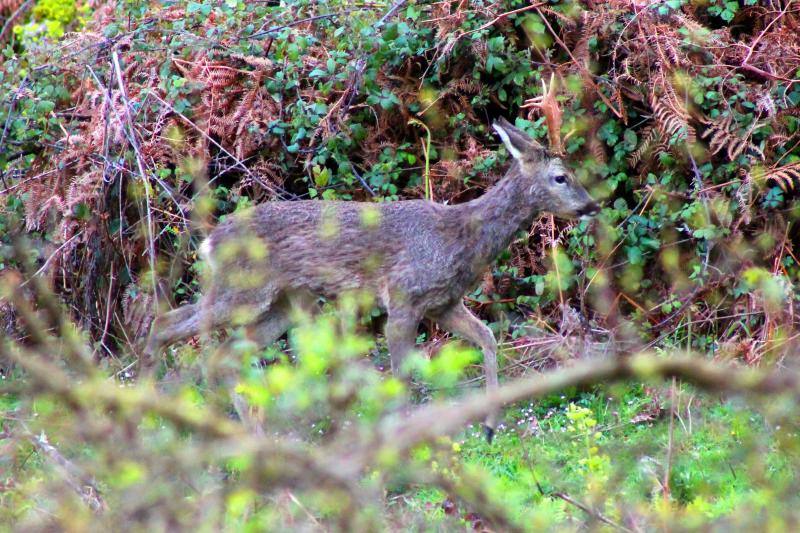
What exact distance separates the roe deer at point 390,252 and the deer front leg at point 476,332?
0.03 feet

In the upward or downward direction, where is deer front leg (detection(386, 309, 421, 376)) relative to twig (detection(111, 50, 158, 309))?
downward

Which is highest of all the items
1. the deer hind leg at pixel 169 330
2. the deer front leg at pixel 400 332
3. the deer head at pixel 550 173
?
the deer head at pixel 550 173

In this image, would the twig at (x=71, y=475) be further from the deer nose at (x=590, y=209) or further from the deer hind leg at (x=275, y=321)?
the deer nose at (x=590, y=209)

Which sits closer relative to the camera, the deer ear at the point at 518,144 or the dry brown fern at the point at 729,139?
the deer ear at the point at 518,144

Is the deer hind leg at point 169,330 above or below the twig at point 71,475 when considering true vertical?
below

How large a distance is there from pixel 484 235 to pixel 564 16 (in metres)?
2.35

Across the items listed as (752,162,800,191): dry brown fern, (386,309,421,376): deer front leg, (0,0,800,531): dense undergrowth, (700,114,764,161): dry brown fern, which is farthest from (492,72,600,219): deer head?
(752,162,800,191): dry brown fern

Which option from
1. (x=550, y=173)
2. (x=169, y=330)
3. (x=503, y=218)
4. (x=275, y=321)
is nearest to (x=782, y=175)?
(x=550, y=173)

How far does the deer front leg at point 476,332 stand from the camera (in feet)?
27.9

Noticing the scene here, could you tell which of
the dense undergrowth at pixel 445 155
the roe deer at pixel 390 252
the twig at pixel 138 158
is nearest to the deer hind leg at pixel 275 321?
the roe deer at pixel 390 252

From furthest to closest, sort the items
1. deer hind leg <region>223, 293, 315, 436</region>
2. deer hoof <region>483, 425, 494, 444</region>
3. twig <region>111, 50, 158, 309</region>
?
twig <region>111, 50, 158, 309</region> < deer hind leg <region>223, 293, 315, 436</region> < deer hoof <region>483, 425, 494, 444</region>

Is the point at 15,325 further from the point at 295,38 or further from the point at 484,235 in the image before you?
the point at 484,235

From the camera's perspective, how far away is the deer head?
27.7 feet

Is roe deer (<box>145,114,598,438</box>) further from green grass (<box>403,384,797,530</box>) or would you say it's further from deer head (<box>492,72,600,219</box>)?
green grass (<box>403,384,797,530</box>)
